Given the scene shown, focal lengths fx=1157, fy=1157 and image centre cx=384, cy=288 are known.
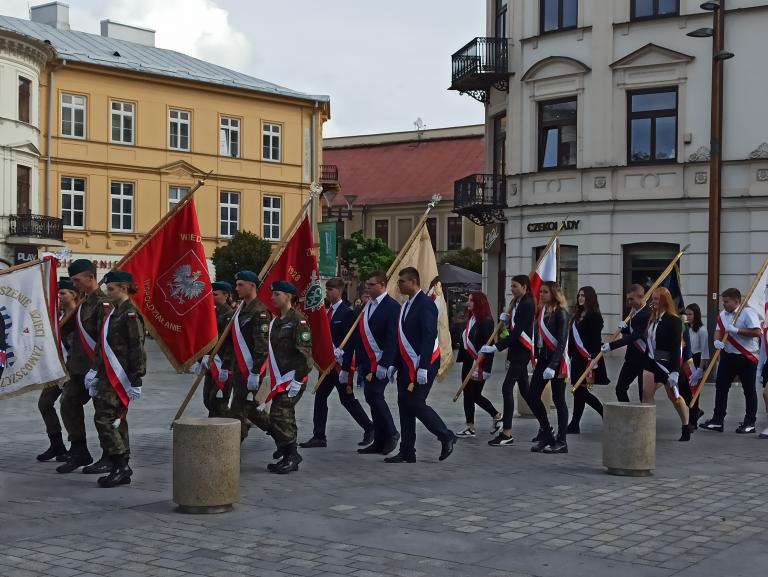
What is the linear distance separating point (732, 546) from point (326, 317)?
18.4 feet

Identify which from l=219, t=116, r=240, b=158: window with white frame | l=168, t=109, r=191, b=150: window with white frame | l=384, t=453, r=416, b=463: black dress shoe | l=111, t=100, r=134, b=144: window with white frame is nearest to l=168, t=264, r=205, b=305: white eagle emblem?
l=384, t=453, r=416, b=463: black dress shoe

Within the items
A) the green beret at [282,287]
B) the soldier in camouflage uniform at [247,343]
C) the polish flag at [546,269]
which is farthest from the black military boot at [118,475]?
the polish flag at [546,269]

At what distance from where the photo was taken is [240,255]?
146 feet

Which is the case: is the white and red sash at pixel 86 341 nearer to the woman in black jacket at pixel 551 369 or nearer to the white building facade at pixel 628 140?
the woman in black jacket at pixel 551 369

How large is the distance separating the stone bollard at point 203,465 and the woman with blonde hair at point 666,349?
20.9 feet

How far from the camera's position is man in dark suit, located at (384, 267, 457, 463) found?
35.8 ft

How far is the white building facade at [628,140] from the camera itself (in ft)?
88.7

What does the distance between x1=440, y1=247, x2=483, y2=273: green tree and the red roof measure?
4839mm

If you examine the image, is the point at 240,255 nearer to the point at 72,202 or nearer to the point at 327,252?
the point at 327,252

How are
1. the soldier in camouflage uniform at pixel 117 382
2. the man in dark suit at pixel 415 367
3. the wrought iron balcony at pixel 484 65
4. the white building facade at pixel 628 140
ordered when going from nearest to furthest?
1. the soldier in camouflage uniform at pixel 117 382
2. the man in dark suit at pixel 415 367
3. the white building facade at pixel 628 140
4. the wrought iron balcony at pixel 484 65

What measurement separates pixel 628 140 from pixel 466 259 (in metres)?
32.6

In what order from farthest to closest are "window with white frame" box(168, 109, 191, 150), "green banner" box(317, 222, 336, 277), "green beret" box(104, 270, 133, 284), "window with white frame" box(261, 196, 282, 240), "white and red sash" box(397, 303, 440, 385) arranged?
"window with white frame" box(261, 196, 282, 240) → "window with white frame" box(168, 109, 191, 150) → "green banner" box(317, 222, 336, 277) → "white and red sash" box(397, 303, 440, 385) → "green beret" box(104, 270, 133, 284)

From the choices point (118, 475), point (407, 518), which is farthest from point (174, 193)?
point (407, 518)

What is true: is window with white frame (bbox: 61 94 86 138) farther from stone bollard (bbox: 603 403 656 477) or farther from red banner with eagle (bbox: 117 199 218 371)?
stone bollard (bbox: 603 403 656 477)
